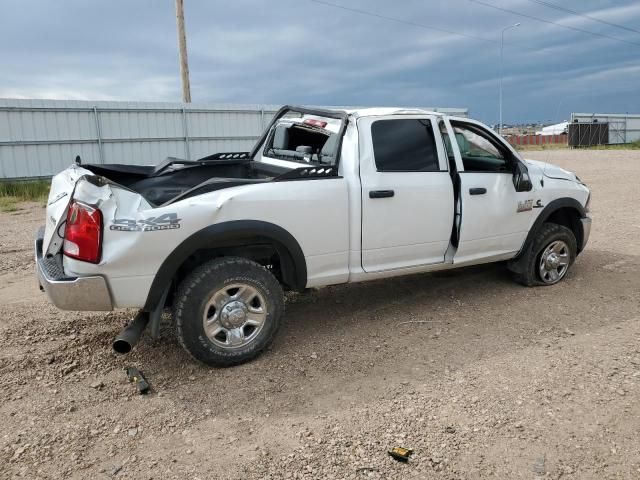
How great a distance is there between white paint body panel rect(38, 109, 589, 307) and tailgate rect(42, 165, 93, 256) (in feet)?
0.06

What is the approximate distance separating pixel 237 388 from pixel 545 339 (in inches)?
100

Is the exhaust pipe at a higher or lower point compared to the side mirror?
lower

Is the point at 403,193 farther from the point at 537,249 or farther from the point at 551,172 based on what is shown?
the point at 551,172

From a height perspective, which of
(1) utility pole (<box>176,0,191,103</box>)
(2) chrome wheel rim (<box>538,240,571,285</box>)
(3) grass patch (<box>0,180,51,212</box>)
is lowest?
(2) chrome wheel rim (<box>538,240,571,285</box>)

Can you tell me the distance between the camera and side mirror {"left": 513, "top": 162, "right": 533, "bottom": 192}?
536 cm

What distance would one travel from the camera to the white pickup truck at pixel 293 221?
367 centimetres

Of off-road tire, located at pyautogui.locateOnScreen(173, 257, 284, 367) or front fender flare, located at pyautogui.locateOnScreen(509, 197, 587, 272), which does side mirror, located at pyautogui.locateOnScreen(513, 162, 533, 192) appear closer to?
front fender flare, located at pyautogui.locateOnScreen(509, 197, 587, 272)

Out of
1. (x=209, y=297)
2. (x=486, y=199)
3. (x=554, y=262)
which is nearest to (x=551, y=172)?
(x=554, y=262)

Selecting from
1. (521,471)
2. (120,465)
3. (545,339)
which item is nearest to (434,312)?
(545,339)

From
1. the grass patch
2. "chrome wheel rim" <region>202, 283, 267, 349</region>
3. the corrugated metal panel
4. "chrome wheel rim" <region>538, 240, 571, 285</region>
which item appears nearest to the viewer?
"chrome wheel rim" <region>202, 283, 267, 349</region>

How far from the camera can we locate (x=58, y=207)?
4.10 metres

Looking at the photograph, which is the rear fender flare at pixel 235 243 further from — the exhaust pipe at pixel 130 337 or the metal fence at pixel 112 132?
the metal fence at pixel 112 132

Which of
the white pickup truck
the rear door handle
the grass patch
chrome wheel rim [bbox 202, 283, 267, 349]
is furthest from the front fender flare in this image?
the grass patch

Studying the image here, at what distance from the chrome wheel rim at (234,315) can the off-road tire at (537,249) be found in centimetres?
307
